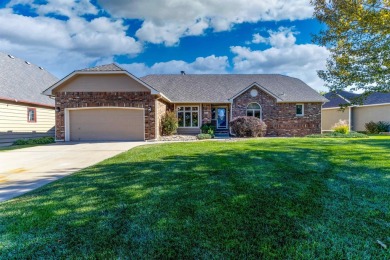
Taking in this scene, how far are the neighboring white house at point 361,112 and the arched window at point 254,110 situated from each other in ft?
21.7

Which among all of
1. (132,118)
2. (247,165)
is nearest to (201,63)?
(132,118)

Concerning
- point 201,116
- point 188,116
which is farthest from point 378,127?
point 188,116

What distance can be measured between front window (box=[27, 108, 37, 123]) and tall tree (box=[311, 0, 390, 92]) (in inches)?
690

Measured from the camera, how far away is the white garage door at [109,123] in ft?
54.5

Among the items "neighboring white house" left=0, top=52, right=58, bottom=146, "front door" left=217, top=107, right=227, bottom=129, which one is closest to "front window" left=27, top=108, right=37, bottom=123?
"neighboring white house" left=0, top=52, right=58, bottom=146

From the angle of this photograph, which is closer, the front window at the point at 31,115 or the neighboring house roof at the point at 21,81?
the neighboring house roof at the point at 21,81

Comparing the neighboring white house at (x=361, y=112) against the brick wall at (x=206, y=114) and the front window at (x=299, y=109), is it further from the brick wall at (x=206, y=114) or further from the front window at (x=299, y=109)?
the brick wall at (x=206, y=114)

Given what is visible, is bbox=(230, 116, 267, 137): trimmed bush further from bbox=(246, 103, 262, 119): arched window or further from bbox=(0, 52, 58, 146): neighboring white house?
bbox=(0, 52, 58, 146): neighboring white house

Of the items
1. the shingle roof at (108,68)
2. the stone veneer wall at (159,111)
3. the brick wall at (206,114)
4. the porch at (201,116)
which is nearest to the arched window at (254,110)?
the porch at (201,116)

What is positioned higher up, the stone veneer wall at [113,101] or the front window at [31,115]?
the stone veneer wall at [113,101]

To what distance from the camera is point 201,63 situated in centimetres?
2953

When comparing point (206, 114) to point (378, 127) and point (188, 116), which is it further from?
point (378, 127)

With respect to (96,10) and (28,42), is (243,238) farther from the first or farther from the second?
(28,42)

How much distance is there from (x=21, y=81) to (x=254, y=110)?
673 inches
